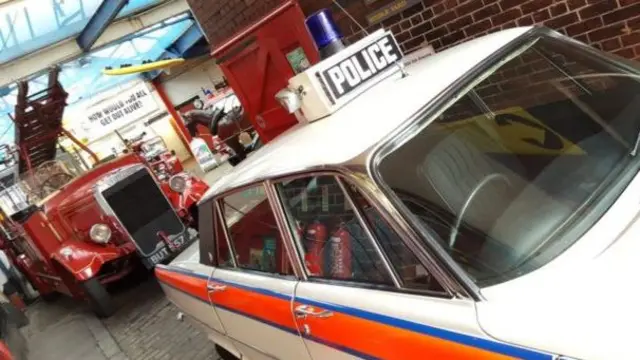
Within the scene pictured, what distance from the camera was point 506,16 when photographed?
424cm

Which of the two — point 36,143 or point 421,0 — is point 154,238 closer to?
point 36,143

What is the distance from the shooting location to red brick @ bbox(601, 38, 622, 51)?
372 cm

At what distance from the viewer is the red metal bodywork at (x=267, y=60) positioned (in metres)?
5.80

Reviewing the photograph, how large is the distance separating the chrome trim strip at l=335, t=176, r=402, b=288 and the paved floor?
3.06 meters

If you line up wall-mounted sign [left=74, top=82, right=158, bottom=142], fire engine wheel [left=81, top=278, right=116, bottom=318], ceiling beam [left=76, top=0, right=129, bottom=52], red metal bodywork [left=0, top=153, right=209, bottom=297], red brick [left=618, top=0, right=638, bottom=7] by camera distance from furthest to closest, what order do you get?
wall-mounted sign [left=74, top=82, right=158, bottom=142], ceiling beam [left=76, top=0, right=129, bottom=52], red metal bodywork [left=0, top=153, right=209, bottom=297], fire engine wheel [left=81, top=278, right=116, bottom=318], red brick [left=618, top=0, right=638, bottom=7]

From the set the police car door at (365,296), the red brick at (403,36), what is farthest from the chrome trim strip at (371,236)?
the red brick at (403,36)

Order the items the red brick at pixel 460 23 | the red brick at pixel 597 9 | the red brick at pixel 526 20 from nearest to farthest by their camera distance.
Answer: the red brick at pixel 597 9 → the red brick at pixel 526 20 → the red brick at pixel 460 23

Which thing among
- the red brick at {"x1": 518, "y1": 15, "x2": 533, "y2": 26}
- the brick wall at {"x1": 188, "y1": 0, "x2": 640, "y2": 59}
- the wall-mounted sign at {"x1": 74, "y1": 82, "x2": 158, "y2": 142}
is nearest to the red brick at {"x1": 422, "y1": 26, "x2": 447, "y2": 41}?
the brick wall at {"x1": 188, "y1": 0, "x2": 640, "y2": 59}

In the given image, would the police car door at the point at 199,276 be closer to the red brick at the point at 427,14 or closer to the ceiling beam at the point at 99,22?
the red brick at the point at 427,14

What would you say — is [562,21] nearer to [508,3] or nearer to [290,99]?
[508,3]

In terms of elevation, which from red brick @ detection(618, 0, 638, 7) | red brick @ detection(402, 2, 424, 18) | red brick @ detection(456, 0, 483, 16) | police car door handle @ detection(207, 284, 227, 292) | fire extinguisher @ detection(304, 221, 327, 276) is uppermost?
red brick @ detection(402, 2, 424, 18)

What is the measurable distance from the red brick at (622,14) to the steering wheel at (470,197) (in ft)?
7.72

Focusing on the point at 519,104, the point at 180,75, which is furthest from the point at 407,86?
the point at 180,75

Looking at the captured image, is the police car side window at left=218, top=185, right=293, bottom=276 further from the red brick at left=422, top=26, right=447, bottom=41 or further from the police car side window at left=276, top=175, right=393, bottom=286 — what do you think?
the red brick at left=422, top=26, right=447, bottom=41
